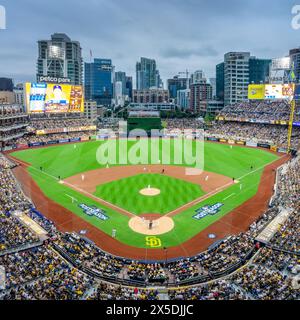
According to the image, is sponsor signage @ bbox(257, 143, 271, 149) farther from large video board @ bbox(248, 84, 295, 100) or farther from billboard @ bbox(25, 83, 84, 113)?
billboard @ bbox(25, 83, 84, 113)

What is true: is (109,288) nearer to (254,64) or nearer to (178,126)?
(178,126)

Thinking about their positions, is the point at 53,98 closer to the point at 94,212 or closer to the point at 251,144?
the point at 251,144

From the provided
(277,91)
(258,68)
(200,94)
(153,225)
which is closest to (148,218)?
(153,225)

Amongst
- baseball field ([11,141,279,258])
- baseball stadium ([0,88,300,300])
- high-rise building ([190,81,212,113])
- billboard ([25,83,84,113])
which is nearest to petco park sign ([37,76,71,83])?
billboard ([25,83,84,113])

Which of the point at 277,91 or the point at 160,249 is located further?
the point at 277,91

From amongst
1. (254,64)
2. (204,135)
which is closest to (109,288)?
(204,135)

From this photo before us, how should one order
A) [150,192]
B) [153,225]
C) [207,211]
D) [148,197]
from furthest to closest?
[150,192] → [148,197] → [207,211] → [153,225]
